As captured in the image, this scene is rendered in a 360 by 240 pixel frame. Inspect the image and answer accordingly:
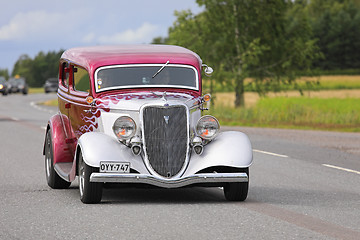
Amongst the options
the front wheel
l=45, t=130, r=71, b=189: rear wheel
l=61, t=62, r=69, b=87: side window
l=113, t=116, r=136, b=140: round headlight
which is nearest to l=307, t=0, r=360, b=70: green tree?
l=61, t=62, r=69, b=87: side window

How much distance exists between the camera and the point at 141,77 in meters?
10.6

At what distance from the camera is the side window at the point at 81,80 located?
1071cm

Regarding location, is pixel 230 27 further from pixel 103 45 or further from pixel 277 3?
pixel 103 45

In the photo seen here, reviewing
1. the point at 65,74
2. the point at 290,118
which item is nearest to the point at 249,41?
the point at 290,118

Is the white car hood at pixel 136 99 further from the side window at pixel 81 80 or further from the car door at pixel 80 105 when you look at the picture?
the side window at pixel 81 80

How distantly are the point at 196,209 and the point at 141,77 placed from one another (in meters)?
2.22

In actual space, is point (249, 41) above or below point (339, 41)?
above

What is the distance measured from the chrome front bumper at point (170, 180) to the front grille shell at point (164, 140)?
0.35 feet

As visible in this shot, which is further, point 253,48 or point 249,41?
point 249,41

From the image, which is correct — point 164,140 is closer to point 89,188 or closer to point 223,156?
point 223,156

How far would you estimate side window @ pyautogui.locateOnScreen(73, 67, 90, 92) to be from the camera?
10711 mm

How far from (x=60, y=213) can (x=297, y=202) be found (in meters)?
2.81

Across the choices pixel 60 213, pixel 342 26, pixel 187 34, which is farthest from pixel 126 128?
pixel 342 26

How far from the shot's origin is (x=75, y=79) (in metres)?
11.2
